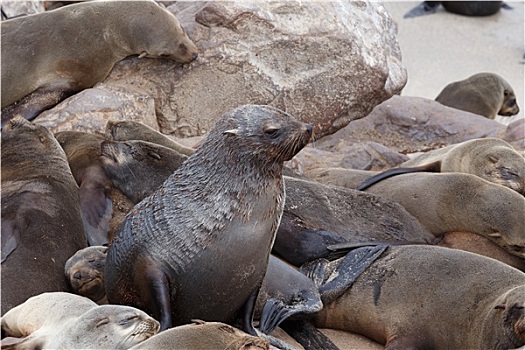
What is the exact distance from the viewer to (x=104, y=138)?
5.97 m

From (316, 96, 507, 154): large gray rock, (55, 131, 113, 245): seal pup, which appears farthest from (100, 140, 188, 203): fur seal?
(316, 96, 507, 154): large gray rock

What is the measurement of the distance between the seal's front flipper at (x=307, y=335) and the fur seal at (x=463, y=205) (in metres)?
1.25

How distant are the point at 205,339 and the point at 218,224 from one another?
0.86 m

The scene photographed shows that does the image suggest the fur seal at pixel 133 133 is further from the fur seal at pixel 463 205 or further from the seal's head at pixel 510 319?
the seal's head at pixel 510 319

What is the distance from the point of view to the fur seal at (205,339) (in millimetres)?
2865

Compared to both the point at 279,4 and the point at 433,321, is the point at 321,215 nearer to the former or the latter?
the point at 433,321

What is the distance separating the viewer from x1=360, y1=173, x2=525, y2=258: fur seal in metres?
5.09

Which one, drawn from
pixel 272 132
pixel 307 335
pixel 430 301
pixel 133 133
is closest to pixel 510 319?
pixel 430 301

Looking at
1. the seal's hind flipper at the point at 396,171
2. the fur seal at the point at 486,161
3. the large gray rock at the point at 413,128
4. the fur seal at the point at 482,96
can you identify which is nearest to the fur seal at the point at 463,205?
the seal's hind flipper at the point at 396,171

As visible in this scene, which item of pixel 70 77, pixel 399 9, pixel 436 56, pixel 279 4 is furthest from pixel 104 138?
pixel 399 9

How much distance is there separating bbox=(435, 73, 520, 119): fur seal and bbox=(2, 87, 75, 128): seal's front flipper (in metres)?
4.88

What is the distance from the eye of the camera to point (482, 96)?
1068cm

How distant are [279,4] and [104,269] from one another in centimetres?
350

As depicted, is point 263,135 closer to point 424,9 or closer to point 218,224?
point 218,224
